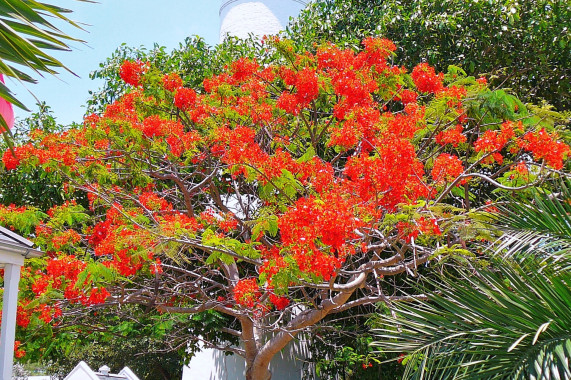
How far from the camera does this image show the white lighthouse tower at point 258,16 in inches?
585

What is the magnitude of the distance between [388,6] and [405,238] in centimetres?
582

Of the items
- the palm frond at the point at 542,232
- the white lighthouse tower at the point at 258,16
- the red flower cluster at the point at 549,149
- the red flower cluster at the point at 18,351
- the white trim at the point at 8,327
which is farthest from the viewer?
the white lighthouse tower at the point at 258,16

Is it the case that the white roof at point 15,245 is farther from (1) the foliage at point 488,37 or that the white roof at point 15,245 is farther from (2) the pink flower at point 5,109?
(1) the foliage at point 488,37

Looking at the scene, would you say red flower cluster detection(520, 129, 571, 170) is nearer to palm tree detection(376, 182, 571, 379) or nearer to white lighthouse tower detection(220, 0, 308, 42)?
palm tree detection(376, 182, 571, 379)

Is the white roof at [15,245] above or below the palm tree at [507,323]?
above

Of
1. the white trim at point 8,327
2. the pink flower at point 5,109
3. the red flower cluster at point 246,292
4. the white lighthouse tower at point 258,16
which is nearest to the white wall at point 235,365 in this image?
the red flower cluster at point 246,292

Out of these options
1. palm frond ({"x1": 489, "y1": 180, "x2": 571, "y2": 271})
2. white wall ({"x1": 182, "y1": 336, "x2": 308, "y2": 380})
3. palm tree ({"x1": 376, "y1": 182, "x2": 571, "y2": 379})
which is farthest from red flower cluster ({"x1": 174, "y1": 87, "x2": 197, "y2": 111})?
white wall ({"x1": 182, "y1": 336, "x2": 308, "y2": 380})

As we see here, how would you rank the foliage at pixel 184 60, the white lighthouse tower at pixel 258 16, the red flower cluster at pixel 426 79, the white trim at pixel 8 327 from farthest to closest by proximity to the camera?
the white lighthouse tower at pixel 258 16 → the foliage at pixel 184 60 → the red flower cluster at pixel 426 79 → the white trim at pixel 8 327

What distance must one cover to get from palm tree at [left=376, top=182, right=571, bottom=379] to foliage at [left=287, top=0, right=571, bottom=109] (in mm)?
6255

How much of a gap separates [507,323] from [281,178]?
3.67 metres

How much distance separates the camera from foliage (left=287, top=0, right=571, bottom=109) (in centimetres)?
962

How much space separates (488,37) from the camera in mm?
9898

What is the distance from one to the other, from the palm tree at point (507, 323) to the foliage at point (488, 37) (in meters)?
6.25

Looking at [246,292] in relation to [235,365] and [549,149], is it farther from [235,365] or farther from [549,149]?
[235,365]
